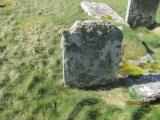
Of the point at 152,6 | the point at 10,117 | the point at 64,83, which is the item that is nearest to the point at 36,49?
the point at 64,83

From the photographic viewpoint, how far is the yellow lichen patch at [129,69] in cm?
1191

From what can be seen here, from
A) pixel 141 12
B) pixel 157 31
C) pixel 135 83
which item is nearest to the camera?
pixel 135 83

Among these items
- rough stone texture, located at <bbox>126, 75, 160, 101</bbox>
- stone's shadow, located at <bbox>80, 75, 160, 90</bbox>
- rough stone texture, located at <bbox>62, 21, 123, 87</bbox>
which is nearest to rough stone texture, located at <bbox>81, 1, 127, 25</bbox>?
stone's shadow, located at <bbox>80, 75, 160, 90</bbox>

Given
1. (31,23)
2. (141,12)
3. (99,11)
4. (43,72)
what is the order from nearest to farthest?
(43,72)
(31,23)
(141,12)
(99,11)

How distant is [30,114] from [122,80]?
3316 mm

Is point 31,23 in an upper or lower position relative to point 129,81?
upper

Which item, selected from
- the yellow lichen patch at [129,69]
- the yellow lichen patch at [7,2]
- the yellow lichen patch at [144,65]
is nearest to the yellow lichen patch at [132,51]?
the yellow lichen patch at [144,65]

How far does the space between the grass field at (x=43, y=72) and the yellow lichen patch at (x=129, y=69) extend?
2.43 feet

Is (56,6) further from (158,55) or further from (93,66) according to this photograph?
(93,66)

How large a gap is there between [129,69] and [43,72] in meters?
3.05

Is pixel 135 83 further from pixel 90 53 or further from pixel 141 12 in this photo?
pixel 141 12

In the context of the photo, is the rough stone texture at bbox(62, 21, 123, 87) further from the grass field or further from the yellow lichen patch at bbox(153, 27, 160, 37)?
the yellow lichen patch at bbox(153, 27, 160, 37)

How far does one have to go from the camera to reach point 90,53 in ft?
35.7

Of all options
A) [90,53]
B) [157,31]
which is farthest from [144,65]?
[157,31]
